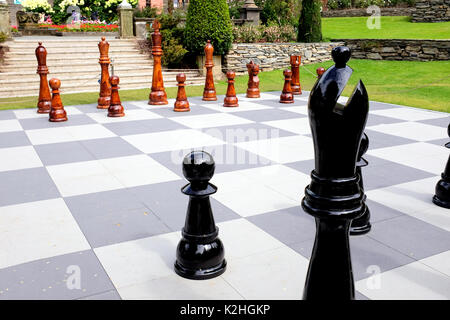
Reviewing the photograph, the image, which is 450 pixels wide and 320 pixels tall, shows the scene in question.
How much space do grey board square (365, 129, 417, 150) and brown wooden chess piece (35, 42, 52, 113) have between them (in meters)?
4.91

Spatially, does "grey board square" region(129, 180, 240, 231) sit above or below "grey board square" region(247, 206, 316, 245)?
above

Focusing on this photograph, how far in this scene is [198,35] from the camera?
12102mm

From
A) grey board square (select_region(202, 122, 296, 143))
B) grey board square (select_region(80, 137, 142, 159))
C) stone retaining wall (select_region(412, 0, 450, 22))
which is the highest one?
stone retaining wall (select_region(412, 0, 450, 22))

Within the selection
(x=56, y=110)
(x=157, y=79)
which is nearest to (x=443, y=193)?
(x=56, y=110)

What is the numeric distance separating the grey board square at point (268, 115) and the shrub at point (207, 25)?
5406 millimetres

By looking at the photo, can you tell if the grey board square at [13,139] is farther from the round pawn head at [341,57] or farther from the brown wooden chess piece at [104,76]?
the round pawn head at [341,57]

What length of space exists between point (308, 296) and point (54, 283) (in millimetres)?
1362

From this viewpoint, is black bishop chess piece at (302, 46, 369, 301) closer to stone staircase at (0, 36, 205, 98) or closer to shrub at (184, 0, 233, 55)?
stone staircase at (0, 36, 205, 98)

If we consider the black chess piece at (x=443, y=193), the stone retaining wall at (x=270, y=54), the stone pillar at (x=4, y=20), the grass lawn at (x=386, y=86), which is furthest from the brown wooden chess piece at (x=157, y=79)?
the stone pillar at (x=4, y=20)

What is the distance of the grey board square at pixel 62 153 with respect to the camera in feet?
15.4

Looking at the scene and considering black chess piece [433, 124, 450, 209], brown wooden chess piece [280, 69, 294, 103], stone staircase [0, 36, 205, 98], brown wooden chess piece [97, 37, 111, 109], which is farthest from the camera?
stone staircase [0, 36, 205, 98]

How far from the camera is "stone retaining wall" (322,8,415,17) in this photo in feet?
81.3

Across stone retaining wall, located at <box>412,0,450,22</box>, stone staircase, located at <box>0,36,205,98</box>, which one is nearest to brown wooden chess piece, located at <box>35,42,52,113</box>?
stone staircase, located at <box>0,36,205,98</box>

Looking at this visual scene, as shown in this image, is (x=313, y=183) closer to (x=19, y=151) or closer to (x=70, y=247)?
(x=70, y=247)
